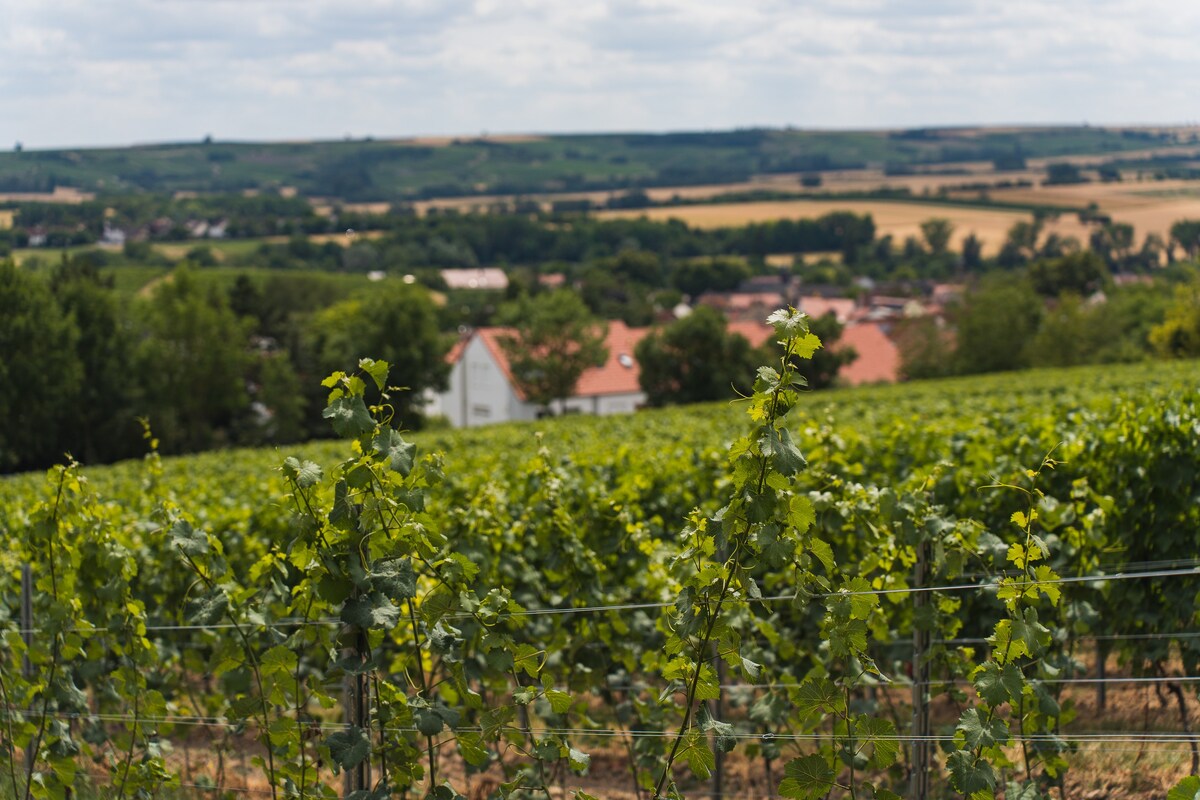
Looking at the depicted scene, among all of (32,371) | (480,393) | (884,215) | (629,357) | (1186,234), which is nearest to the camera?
(32,371)

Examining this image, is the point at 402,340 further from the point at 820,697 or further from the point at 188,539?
the point at 820,697

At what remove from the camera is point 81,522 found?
5996 millimetres

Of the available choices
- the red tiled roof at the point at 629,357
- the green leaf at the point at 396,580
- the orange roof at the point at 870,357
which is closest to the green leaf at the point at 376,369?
the green leaf at the point at 396,580

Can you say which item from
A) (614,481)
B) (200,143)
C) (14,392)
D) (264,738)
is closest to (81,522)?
(264,738)

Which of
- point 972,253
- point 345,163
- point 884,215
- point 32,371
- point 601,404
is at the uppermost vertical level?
point 345,163

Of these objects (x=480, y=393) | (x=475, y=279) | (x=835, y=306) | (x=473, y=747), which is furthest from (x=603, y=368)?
(x=473, y=747)

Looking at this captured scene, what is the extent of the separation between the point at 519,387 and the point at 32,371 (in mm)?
22052

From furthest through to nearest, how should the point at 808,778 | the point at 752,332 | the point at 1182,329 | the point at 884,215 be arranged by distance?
the point at 884,215 < the point at 752,332 < the point at 1182,329 < the point at 808,778

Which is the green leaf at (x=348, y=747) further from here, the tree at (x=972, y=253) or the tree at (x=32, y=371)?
the tree at (x=972, y=253)

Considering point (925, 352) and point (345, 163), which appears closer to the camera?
point (925, 352)

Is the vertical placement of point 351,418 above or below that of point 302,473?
above

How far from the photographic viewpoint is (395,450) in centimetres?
421

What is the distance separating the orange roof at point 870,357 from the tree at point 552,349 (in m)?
13.7

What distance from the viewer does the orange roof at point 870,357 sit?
65.9 metres
